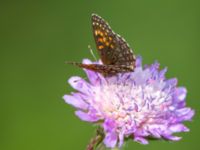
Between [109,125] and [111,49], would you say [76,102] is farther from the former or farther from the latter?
[111,49]

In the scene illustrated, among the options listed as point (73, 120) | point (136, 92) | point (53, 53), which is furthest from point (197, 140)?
point (136, 92)

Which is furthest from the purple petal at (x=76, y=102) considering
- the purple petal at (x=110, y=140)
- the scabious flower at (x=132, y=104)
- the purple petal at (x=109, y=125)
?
the purple petal at (x=110, y=140)

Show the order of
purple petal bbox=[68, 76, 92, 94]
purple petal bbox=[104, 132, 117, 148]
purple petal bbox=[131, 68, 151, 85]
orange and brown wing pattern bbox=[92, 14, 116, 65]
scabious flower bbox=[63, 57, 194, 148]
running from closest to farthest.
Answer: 1. purple petal bbox=[104, 132, 117, 148]
2. scabious flower bbox=[63, 57, 194, 148]
3. purple petal bbox=[68, 76, 92, 94]
4. orange and brown wing pattern bbox=[92, 14, 116, 65]
5. purple petal bbox=[131, 68, 151, 85]

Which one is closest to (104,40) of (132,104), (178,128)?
(132,104)

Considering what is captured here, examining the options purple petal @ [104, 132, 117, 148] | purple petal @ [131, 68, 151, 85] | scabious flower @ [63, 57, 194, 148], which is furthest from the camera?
purple petal @ [131, 68, 151, 85]

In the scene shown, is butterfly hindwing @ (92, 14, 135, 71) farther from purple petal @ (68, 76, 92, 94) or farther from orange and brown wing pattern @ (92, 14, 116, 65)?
purple petal @ (68, 76, 92, 94)

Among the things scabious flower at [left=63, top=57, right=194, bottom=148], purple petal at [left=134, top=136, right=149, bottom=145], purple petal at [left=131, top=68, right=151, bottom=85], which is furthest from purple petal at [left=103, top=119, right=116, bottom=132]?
purple petal at [left=131, top=68, right=151, bottom=85]

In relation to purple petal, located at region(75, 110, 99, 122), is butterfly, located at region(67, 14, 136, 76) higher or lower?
higher

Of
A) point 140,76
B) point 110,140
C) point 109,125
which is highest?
point 140,76
